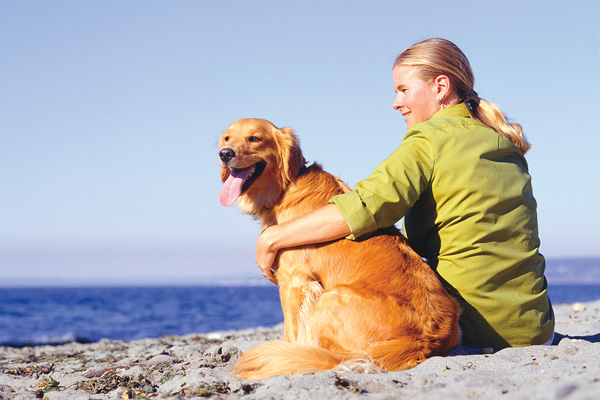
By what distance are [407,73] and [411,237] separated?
4.05ft

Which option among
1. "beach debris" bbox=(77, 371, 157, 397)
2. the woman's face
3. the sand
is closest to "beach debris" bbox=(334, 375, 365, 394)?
the sand

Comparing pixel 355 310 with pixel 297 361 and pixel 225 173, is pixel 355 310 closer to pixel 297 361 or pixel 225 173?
pixel 297 361

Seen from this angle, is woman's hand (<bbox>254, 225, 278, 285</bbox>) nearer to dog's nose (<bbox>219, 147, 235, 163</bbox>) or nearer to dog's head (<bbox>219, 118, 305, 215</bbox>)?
dog's head (<bbox>219, 118, 305, 215</bbox>)

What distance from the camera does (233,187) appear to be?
4441 millimetres

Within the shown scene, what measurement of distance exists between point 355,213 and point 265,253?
0.88 meters

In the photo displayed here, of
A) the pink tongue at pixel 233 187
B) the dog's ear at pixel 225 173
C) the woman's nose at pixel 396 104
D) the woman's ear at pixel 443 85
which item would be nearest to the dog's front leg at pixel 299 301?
the pink tongue at pixel 233 187

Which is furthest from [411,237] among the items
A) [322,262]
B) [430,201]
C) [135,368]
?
[135,368]

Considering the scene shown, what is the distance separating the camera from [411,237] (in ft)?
13.4

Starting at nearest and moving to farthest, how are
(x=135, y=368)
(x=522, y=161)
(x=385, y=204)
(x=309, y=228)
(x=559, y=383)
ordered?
(x=559, y=383) < (x=385, y=204) < (x=309, y=228) < (x=522, y=161) < (x=135, y=368)

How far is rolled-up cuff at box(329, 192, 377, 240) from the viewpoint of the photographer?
3414 mm

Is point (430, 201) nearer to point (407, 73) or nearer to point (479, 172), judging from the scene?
point (479, 172)

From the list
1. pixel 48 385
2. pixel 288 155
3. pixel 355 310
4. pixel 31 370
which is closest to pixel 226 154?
pixel 288 155

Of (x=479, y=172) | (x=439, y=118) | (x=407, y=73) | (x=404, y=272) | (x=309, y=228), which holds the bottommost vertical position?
(x=404, y=272)

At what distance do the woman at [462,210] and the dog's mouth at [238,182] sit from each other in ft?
1.95
